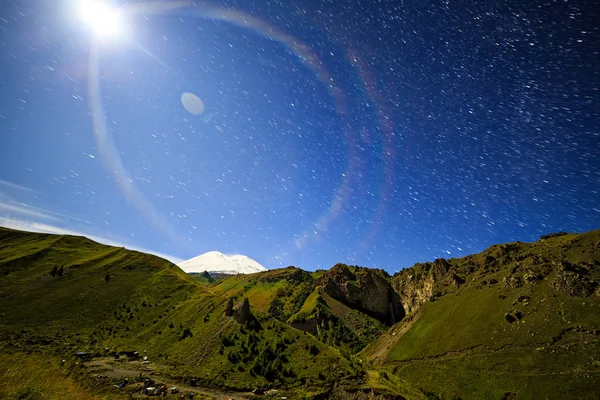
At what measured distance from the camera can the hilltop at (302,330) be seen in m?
63.4

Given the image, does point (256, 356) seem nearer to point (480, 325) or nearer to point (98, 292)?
point (98, 292)

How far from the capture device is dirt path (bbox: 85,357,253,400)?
53797 millimetres

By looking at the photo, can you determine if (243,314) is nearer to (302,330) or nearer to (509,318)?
(302,330)

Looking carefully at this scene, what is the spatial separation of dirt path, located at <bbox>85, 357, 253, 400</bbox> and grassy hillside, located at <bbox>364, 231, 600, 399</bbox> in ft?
272

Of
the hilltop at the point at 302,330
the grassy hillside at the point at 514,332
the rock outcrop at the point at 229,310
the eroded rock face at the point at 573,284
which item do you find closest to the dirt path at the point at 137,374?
the hilltop at the point at 302,330

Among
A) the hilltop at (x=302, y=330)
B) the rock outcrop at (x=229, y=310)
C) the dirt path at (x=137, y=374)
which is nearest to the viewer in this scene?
the dirt path at (x=137, y=374)

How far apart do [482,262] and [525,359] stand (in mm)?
84602

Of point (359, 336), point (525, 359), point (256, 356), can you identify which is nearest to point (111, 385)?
point (256, 356)

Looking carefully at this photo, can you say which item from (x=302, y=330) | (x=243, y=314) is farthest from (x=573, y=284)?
(x=243, y=314)

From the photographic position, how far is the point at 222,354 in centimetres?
6931

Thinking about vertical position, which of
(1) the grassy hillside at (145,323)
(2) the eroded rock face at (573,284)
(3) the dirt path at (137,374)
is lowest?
(3) the dirt path at (137,374)

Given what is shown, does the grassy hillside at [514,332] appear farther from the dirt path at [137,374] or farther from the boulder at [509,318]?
the dirt path at [137,374]

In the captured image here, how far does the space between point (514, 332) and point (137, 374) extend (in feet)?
409

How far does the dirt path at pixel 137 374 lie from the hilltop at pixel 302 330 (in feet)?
7.64
